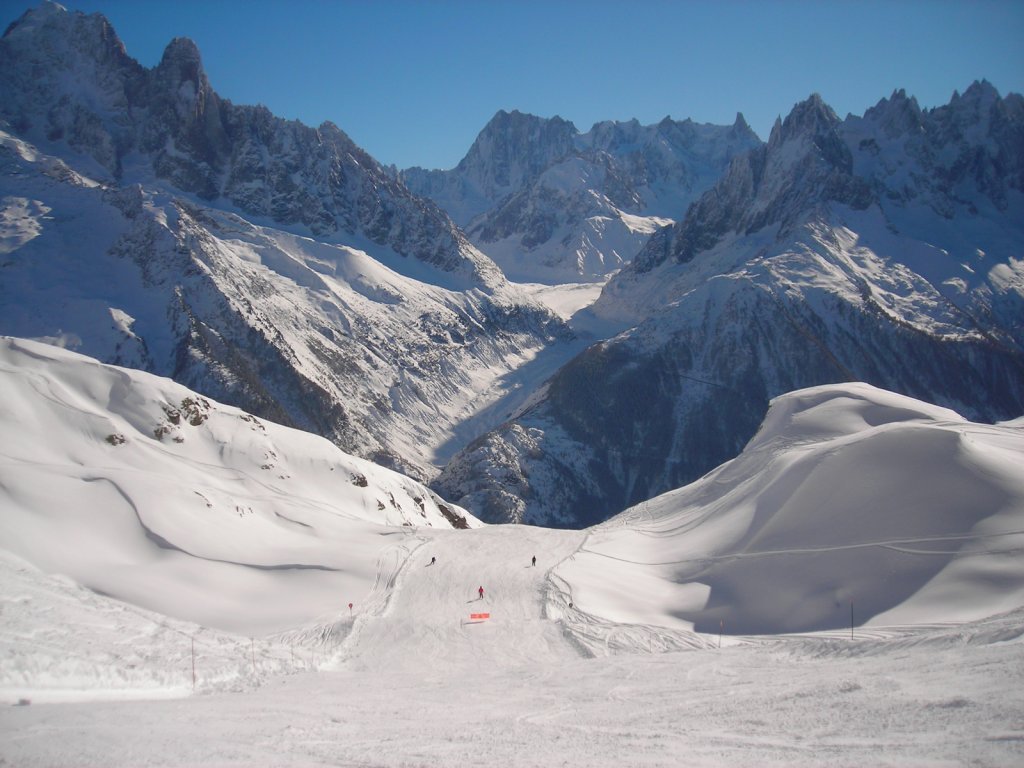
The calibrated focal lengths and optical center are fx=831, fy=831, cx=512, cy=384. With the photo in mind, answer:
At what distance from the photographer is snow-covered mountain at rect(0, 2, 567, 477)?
119m

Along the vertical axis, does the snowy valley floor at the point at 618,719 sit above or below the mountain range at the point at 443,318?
below

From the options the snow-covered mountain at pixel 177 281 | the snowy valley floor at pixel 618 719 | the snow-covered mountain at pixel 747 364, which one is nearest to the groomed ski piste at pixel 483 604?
the snowy valley floor at pixel 618 719

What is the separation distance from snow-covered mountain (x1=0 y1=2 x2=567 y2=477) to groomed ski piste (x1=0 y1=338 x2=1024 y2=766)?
61944mm

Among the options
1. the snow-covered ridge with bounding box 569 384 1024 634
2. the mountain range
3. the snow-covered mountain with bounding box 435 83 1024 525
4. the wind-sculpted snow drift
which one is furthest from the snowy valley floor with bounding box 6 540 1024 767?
the snow-covered mountain with bounding box 435 83 1024 525

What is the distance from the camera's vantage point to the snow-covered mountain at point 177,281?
391ft

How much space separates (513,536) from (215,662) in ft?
94.8

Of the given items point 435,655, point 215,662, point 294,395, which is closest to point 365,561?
point 435,655

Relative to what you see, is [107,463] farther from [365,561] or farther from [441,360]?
[441,360]

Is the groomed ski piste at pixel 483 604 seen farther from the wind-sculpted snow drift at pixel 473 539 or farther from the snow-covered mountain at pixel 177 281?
the snow-covered mountain at pixel 177 281

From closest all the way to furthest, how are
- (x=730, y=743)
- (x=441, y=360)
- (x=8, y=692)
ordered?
(x=730, y=743)
(x=8, y=692)
(x=441, y=360)

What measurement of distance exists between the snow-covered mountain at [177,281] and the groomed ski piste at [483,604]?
61.9 metres

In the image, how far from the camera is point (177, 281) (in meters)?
129

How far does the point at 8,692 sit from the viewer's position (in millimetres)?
24859

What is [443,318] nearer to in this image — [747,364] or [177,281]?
[177,281]
